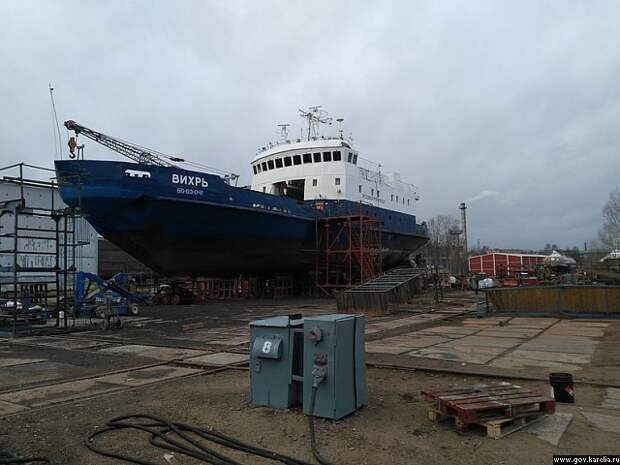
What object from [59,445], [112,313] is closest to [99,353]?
[112,313]

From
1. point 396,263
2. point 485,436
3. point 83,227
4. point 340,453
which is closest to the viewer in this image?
point 340,453

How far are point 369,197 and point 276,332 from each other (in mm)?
23449

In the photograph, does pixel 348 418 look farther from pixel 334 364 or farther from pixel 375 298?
pixel 375 298

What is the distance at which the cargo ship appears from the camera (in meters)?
16.6

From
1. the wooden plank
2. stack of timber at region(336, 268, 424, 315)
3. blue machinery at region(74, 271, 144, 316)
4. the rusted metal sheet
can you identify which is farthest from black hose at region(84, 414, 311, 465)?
the rusted metal sheet

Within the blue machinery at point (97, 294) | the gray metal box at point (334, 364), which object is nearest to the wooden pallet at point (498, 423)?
the gray metal box at point (334, 364)

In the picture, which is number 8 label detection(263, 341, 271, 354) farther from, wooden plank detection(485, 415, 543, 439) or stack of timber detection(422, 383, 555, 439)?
wooden plank detection(485, 415, 543, 439)

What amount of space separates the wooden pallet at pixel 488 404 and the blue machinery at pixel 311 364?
0.85 meters

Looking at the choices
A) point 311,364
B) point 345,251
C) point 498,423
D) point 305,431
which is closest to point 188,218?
point 345,251

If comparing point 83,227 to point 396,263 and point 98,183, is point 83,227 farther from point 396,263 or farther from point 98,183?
point 396,263

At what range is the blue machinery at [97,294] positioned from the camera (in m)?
14.0

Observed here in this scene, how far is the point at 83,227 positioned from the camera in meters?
24.0

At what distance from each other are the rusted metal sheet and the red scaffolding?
27.9 ft

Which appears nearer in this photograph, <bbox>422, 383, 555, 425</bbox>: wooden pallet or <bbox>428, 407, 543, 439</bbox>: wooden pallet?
<bbox>428, 407, 543, 439</bbox>: wooden pallet
